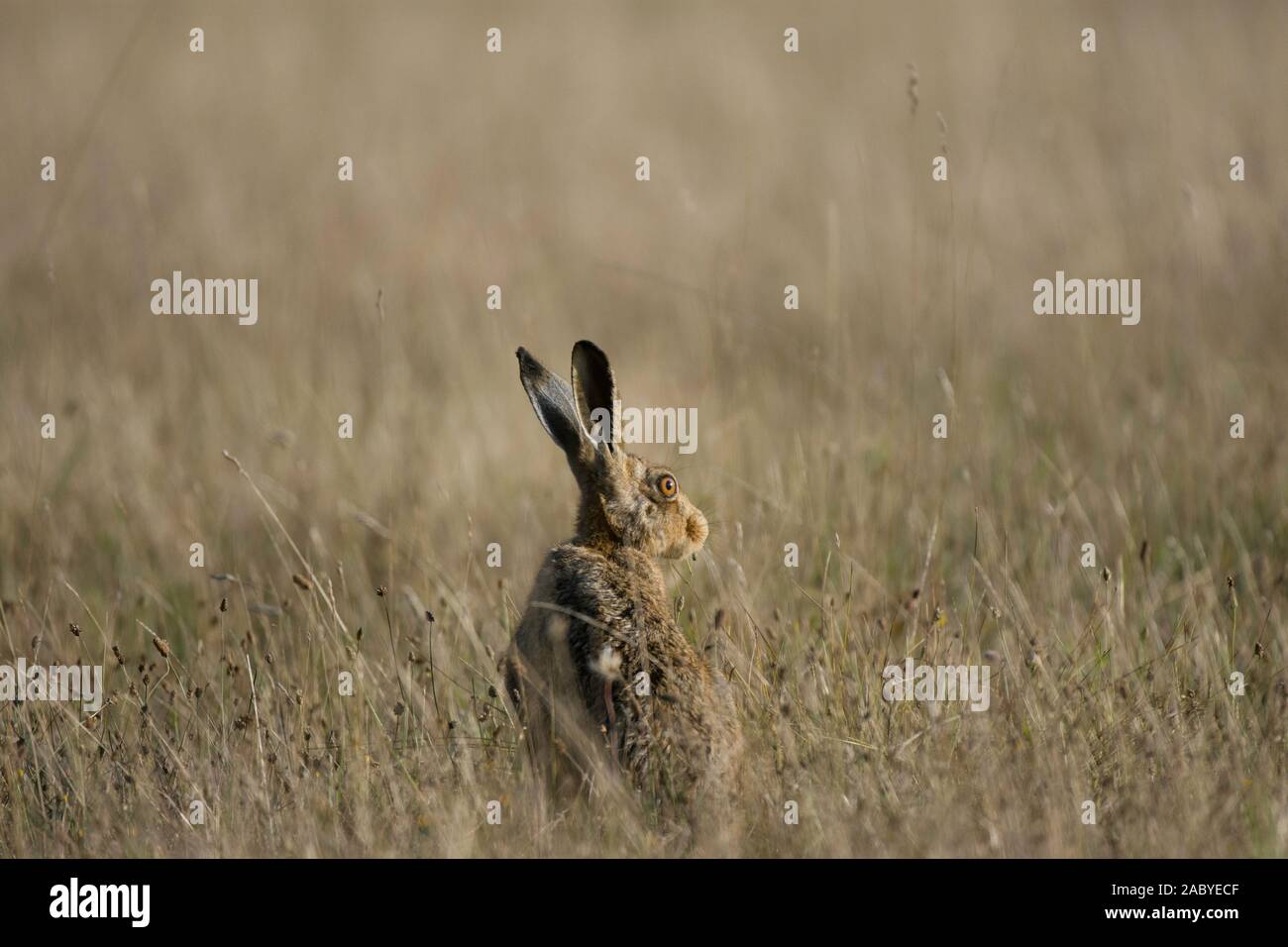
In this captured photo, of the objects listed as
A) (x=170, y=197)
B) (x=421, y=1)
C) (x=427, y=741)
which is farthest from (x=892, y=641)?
(x=421, y=1)

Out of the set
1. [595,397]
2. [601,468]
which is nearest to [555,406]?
[595,397]

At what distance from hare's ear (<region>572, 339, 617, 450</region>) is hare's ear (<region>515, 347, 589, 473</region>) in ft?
0.13

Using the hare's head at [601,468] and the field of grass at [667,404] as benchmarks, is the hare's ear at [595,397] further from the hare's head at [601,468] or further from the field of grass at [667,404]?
the field of grass at [667,404]

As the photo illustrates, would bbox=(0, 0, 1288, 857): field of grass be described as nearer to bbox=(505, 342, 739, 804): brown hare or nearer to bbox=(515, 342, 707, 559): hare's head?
bbox=(505, 342, 739, 804): brown hare

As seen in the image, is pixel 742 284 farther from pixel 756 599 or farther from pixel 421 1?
pixel 421 1

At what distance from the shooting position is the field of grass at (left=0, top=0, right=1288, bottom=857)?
4.92m

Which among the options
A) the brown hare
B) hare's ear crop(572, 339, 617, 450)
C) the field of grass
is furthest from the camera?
hare's ear crop(572, 339, 617, 450)

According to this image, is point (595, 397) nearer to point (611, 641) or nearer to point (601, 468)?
point (601, 468)

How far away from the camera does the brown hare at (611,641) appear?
4.62 m

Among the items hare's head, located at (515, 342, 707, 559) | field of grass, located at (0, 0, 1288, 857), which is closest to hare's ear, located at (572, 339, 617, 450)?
hare's head, located at (515, 342, 707, 559)

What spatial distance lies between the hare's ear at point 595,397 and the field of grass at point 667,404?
2.22ft

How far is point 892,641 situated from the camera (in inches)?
257

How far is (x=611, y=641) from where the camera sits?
4.90m

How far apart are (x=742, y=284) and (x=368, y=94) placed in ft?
18.9
